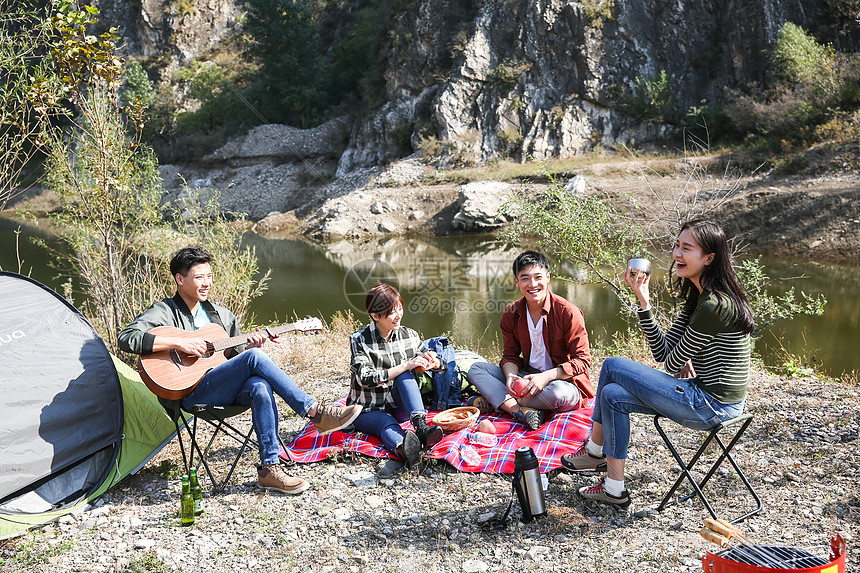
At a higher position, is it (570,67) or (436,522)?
(570,67)

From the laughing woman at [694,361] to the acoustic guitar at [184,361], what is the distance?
6.65 ft

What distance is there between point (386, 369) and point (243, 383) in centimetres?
95

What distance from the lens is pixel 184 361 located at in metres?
3.93

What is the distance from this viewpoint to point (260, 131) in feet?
120

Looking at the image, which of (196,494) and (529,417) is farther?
(529,417)

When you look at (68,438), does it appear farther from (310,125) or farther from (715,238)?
(310,125)

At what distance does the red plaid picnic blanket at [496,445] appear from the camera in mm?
3980

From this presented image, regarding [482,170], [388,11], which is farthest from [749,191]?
[388,11]

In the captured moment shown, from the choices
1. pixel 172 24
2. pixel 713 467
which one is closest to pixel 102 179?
pixel 713 467

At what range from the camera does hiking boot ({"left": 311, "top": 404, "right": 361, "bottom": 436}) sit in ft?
12.7

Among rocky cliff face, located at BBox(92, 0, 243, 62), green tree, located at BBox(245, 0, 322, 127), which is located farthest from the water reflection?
rocky cliff face, located at BBox(92, 0, 243, 62)

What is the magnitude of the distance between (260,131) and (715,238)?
36.3 metres

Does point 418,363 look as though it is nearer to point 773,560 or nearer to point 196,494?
point 196,494

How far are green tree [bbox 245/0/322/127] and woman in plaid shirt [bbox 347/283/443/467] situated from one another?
35.1 m
